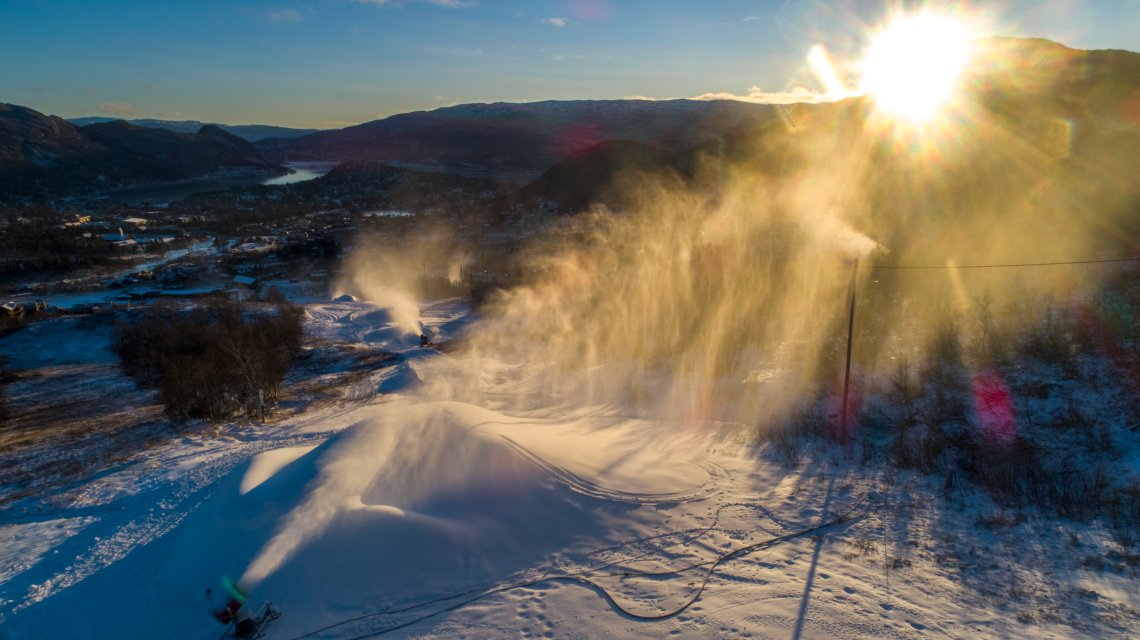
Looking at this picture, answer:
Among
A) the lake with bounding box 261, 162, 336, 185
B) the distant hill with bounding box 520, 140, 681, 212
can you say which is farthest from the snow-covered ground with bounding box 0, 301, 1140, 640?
the lake with bounding box 261, 162, 336, 185

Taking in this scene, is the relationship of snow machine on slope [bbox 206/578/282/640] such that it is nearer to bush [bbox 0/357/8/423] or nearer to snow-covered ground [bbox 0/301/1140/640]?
snow-covered ground [bbox 0/301/1140/640]

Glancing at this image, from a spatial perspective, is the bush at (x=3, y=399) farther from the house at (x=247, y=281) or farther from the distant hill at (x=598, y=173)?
the distant hill at (x=598, y=173)

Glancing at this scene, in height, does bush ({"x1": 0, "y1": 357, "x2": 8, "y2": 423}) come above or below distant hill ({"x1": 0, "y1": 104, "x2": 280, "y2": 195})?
below

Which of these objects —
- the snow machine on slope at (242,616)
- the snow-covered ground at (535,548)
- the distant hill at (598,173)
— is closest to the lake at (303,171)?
the distant hill at (598,173)

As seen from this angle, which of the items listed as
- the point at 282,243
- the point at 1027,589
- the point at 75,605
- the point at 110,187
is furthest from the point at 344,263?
the point at 110,187

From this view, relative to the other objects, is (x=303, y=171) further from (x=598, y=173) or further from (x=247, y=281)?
(x=247, y=281)

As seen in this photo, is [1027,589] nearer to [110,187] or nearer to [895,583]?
[895,583]
